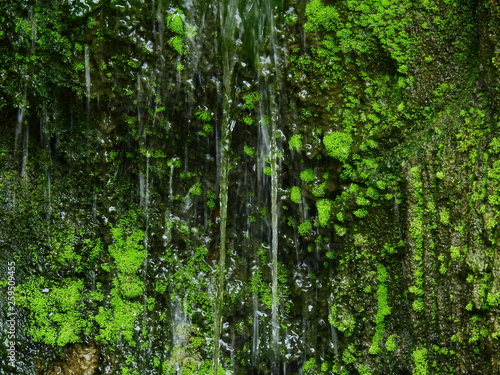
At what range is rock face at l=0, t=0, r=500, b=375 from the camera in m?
2.57

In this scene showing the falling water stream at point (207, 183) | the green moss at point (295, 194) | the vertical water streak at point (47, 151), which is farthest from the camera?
the vertical water streak at point (47, 151)

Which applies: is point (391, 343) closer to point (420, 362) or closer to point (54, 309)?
point (420, 362)

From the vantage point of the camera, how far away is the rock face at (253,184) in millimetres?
2570

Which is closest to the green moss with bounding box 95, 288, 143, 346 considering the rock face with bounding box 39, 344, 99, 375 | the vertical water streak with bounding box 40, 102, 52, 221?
the rock face with bounding box 39, 344, 99, 375

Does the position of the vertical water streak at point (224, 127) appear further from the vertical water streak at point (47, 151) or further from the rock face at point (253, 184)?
the vertical water streak at point (47, 151)

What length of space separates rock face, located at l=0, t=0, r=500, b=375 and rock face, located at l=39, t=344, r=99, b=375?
1 cm

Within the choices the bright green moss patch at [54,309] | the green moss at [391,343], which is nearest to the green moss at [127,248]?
the bright green moss patch at [54,309]

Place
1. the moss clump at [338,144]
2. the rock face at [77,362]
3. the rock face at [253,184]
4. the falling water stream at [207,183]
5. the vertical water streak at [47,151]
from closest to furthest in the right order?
the rock face at [253,184] → the moss clump at [338,144] → the falling water stream at [207,183] → the vertical water streak at [47,151] → the rock face at [77,362]

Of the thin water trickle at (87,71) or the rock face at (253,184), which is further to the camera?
the thin water trickle at (87,71)

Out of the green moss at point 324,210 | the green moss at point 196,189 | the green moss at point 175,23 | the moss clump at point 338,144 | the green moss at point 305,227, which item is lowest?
the green moss at point 305,227

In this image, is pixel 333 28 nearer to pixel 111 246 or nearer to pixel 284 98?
pixel 284 98

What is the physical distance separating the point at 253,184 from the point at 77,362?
1.74m

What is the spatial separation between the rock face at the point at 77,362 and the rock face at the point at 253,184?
1 centimetres

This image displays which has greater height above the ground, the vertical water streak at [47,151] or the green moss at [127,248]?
the vertical water streak at [47,151]
